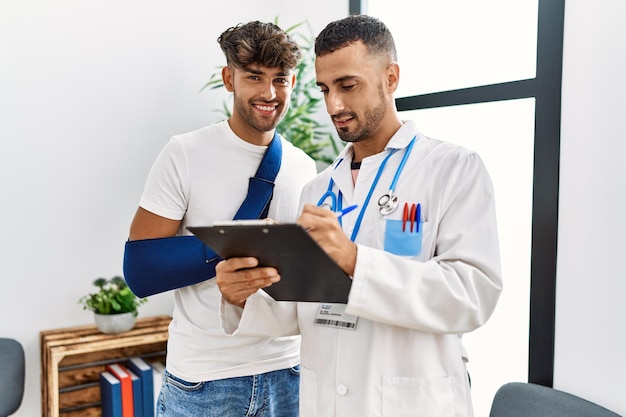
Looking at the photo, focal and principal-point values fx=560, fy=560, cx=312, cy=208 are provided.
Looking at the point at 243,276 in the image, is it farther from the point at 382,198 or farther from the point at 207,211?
the point at 207,211

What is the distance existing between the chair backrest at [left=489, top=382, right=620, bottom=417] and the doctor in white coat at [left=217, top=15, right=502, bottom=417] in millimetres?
655

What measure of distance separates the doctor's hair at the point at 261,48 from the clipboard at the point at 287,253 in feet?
2.52

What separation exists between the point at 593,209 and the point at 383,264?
97 cm

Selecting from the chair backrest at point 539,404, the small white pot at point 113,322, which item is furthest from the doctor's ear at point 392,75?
the small white pot at point 113,322

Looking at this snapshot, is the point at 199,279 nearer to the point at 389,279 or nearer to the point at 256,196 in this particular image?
the point at 256,196

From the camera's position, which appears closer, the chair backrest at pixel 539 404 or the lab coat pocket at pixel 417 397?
the lab coat pocket at pixel 417 397

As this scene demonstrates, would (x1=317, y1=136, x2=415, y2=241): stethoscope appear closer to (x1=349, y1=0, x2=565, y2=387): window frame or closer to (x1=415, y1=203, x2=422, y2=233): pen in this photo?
(x1=415, y1=203, x2=422, y2=233): pen

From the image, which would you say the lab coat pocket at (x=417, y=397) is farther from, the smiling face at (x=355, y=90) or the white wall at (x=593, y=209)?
the white wall at (x=593, y=209)

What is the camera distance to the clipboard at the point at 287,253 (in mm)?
914

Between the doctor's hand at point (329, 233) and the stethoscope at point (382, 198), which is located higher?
the stethoscope at point (382, 198)

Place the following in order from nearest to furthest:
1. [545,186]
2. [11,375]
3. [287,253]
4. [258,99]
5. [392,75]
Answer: [287,253]
[392,75]
[258,99]
[545,186]
[11,375]

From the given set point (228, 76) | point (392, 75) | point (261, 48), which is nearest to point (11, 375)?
point (228, 76)

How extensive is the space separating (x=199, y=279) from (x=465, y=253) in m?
0.80

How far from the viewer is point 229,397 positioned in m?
1.61
